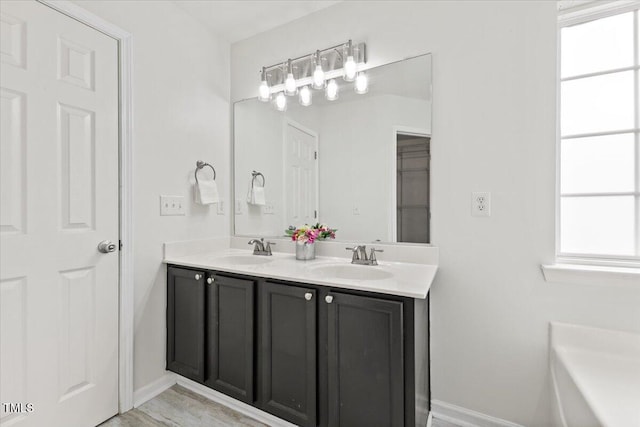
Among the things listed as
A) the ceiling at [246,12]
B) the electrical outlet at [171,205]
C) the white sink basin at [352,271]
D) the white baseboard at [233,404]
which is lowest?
the white baseboard at [233,404]

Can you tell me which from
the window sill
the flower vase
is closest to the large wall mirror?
the flower vase

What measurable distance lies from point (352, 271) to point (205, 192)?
1155 millimetres

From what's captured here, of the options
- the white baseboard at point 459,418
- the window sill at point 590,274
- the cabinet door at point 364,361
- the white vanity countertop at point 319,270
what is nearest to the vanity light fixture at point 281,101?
the white vanity countertop at point 319,270

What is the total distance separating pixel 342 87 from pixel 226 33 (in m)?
1.07

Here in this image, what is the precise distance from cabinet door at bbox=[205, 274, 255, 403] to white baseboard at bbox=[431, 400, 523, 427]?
3.34ft

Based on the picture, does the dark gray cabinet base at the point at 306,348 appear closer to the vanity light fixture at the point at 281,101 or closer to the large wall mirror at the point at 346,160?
the large wall mirror at the point at 346,160

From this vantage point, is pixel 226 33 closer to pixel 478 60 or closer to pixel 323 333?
pixel 478 60

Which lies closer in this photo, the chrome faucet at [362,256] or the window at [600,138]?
the window at [600,138]

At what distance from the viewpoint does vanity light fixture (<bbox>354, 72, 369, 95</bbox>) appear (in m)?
1.84

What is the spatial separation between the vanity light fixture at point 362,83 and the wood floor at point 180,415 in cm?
199

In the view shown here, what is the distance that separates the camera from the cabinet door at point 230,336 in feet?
5.11

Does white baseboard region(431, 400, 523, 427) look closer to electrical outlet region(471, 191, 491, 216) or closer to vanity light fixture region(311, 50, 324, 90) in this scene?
electrical outlet region(471, 191, 491, 216)

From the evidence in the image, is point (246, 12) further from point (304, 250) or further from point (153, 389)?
point (153, 389)

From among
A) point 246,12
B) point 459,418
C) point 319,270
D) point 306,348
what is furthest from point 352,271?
point 246,12
